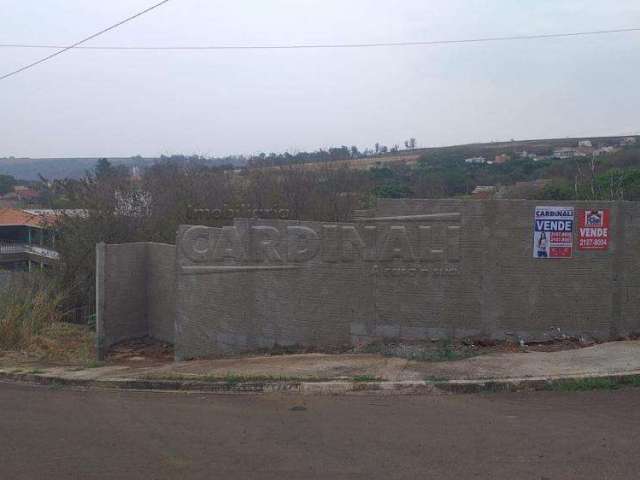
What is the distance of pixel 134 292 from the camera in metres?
15.8

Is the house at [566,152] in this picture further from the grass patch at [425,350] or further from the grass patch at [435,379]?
the grass patch at [435,379]

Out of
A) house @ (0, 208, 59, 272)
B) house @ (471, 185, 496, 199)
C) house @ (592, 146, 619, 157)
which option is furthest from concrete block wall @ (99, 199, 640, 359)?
house @ (592, 146, 619, 157)

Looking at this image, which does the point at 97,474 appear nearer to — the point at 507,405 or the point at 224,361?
the point at 507,405

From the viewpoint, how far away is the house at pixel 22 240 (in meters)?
27.2

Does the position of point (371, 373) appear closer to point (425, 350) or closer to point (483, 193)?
point (425, 350)

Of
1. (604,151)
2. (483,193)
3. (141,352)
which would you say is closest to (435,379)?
(141,352)

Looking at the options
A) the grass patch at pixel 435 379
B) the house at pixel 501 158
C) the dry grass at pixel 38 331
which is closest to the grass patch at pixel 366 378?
Result: the grass patch at pixel 435 379

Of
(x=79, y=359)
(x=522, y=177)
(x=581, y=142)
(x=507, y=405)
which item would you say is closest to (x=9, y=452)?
(x=507, y=405)

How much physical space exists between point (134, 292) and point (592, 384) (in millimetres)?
10162

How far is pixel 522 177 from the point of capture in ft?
80.3

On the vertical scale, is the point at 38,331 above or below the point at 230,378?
below

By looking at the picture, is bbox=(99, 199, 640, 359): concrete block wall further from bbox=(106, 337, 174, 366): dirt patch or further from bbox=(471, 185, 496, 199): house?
bbox=(471, 185, 496, 199): house

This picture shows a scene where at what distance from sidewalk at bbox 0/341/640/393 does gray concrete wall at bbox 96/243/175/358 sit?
12.9ft

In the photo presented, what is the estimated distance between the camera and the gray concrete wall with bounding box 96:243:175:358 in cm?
1497
